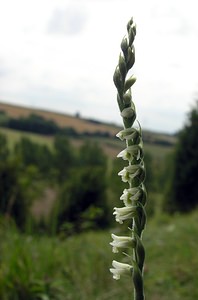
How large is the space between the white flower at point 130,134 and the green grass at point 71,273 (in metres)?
4.61

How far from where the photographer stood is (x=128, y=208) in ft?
2.38

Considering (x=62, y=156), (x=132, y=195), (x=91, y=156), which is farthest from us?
(x=62, y=156)

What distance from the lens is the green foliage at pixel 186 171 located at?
3234cm

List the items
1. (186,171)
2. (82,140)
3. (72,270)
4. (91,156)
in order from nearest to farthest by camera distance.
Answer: (72,270) < (186,171) < (91,156) < (82,140)

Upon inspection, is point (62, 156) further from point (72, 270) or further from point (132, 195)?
point (132, 195)

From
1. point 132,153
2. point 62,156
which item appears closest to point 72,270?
point 132,153

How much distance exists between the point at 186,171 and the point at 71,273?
27480 millimetres

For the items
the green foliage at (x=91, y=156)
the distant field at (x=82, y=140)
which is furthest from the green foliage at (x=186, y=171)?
the green foliage at (x=91, y=156)

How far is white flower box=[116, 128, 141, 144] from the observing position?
2.38 ft

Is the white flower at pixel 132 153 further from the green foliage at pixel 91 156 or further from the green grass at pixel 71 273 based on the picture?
the green foliage at pixel 91 156

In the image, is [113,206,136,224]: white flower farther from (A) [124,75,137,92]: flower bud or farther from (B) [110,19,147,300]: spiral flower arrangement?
(A) [124,75,137,92]: flower bud

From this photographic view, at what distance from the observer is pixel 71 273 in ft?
18.6

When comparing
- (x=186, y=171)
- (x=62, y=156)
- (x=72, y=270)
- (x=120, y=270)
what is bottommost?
(x=62, y=156)

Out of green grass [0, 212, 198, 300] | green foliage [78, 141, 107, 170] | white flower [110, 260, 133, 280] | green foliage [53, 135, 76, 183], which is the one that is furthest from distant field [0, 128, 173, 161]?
white flower [110, 260, 133, 280]
